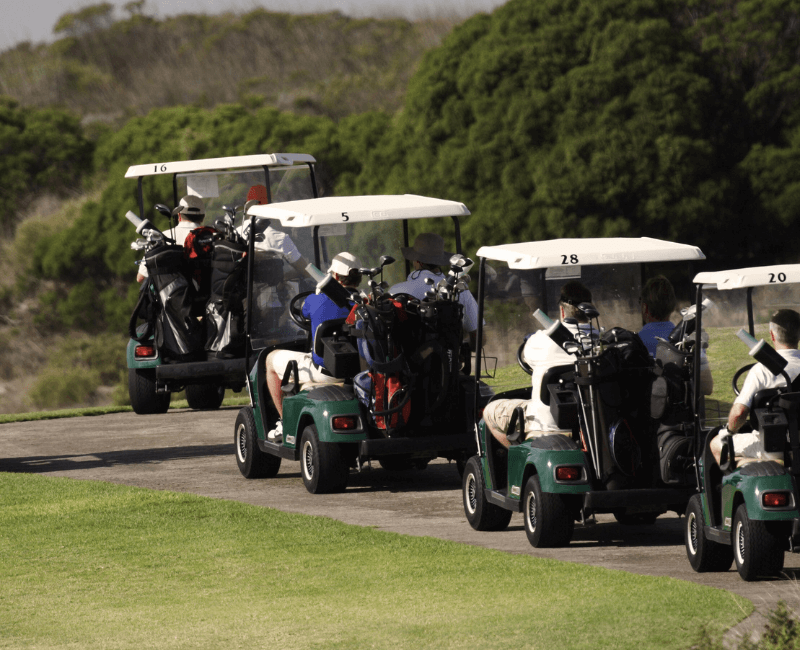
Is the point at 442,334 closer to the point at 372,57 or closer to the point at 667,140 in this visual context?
the point at 667,140

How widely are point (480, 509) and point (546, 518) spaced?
891mm

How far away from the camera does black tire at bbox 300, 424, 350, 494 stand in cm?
1040

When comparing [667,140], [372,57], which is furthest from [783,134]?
[372,57]

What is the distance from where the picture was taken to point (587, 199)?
30.0 m

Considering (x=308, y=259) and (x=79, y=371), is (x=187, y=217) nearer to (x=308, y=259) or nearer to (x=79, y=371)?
(x=308, y=259)

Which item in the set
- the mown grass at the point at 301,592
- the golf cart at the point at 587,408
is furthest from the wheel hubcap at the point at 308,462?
the golf cart at the point at 587,408

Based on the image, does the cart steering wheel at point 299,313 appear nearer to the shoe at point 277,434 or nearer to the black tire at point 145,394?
the shoe at point 277,434

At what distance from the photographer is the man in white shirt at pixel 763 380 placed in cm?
675

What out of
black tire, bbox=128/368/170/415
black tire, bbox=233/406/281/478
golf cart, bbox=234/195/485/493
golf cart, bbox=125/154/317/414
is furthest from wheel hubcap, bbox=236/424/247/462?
black tire, bbox=128/368/170/415

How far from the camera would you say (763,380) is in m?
6.75

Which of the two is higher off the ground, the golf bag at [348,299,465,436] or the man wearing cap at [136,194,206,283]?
the man wearing cap at [136,194,206,283]

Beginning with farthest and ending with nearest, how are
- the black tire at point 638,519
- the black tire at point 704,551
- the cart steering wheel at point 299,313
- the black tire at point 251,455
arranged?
1. the black tire at point 251,455
2. the cart steering wheel at point 299,313
3. the black tire at point 638,519
4. the black tire at point 704,551

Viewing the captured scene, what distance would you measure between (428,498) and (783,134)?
21.7 m

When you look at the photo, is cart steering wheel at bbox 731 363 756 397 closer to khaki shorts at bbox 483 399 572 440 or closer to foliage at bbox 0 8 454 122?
khaki shorts at bbox 483 399 572 440
